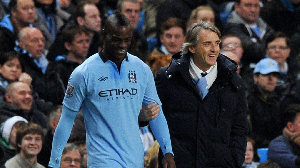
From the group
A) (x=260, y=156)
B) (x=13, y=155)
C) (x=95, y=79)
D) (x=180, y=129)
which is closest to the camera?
(x=95, y=79)

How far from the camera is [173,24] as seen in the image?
1062cm

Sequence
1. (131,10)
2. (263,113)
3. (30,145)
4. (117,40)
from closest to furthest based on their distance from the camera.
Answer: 1. (117,40)
2. (30,145)
3. (263,113)
4. (131,10)

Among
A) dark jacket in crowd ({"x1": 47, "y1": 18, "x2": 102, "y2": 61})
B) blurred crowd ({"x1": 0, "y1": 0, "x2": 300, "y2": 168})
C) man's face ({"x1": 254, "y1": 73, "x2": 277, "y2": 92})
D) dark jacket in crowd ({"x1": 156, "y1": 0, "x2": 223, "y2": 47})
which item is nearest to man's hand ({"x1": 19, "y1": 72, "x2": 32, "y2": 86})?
blurred crowd ({"x1": 0, "y1": 0, "x2": 300, "y2": 168})

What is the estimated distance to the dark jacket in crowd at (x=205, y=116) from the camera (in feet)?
20.7

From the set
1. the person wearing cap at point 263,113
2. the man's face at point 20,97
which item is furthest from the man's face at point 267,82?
the man's face at point 20,97

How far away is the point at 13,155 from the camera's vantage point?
8680mm

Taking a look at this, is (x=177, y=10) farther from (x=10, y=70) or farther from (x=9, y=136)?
(x=9, y=136)

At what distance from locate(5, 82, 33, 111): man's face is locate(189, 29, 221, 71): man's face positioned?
3418mm

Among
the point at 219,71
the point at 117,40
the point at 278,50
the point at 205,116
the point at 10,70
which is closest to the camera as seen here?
the point at 117,40

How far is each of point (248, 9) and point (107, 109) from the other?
6.23m

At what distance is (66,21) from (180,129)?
544cm

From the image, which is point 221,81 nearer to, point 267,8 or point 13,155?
point 13,155

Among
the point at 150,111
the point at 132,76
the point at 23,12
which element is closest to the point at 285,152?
the point at 150,111

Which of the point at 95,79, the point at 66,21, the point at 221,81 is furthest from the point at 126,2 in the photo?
the point at 95,79
